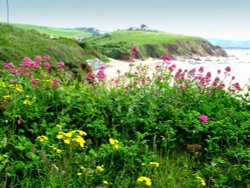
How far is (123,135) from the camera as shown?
4465 millimetres

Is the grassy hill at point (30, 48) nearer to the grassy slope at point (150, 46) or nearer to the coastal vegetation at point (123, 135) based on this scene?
the coastal vegetation at point (123, 135)

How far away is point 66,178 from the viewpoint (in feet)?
9.91

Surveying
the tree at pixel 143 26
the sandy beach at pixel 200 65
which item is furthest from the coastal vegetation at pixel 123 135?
the tree at pixel 143 26

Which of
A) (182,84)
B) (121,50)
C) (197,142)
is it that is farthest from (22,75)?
(121,50)

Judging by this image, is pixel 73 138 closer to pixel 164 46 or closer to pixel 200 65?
pixel 200 65

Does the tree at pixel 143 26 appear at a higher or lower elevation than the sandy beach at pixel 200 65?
higher

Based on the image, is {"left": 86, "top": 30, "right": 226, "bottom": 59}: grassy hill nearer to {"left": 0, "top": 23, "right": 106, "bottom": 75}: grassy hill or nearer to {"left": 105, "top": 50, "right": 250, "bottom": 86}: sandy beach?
{"left": 105, "top": 50, "right": 250, "bottom": 86}: sandy beach

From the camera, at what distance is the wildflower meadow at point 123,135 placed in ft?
10.8

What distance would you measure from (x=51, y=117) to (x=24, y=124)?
0.45 metres

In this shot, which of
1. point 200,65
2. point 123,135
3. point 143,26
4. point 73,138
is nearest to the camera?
point 73,138

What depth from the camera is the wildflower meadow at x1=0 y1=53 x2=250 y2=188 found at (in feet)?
10.8

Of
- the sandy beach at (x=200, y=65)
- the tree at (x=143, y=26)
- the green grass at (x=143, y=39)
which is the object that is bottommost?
the sandy beach at (x=200, y=65)

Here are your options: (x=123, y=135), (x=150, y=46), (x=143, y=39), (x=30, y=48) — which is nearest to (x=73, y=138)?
(x=123, y=135)

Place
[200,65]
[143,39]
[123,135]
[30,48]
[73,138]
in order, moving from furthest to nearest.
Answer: [143,39]
[200,65]
[30,48]
[123,135]
[73,138]
